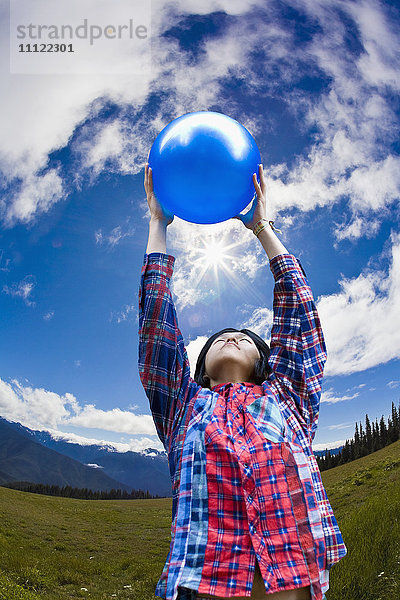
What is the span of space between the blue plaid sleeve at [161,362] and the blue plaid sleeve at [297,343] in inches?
22.6

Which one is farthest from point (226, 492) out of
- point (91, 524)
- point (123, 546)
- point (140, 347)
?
point (91, 524)

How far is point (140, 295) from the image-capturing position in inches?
98.7

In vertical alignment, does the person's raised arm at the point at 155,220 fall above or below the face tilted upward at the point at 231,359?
above

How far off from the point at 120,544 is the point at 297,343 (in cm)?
2567

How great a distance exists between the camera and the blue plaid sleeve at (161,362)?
2.38 m

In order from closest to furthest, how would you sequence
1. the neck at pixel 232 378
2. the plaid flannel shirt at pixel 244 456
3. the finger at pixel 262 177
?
the plaid flannel shirt at pixel 244 456 → the neck at pixel 232 378 → the finger at pixel 262 177

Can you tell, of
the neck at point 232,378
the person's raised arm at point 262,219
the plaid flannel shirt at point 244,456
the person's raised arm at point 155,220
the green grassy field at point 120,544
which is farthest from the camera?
the green grassy field at point 120,544

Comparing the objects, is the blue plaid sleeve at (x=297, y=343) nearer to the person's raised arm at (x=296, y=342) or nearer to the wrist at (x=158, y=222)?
the person's raised arm at (x=296, y=342)

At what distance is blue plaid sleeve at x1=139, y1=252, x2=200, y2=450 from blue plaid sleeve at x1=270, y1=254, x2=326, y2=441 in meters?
0.57

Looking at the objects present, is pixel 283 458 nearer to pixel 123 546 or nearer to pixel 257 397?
pixel 257 397

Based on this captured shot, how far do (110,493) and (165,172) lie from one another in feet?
169

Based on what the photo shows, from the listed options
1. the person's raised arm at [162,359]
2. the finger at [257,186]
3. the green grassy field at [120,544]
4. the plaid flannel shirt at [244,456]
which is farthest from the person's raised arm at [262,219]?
the green grassy field at [120,544]

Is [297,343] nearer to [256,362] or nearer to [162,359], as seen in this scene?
Result: [256,362]

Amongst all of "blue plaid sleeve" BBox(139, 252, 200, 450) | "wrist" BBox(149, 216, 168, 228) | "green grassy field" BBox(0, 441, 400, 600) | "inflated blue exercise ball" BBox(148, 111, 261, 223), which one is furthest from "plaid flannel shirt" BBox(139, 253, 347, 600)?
"green grassy field" BBox(0, 441, 400, 600)
